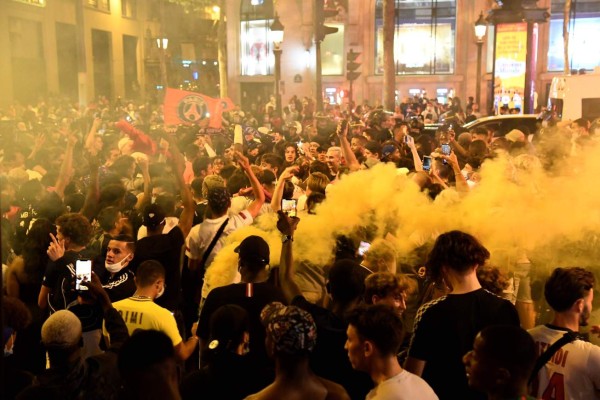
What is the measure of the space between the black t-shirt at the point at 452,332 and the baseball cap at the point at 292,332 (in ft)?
2.50

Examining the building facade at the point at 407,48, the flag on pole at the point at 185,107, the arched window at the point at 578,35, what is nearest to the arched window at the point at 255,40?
the building facade at the point at 407,48

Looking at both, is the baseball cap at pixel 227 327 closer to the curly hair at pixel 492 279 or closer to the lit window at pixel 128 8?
the curly hair at pixel 492 279

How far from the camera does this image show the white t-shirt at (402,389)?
10.5 ft

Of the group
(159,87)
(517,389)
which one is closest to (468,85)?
(159,87)

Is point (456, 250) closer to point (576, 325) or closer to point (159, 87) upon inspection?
point (576, 325)

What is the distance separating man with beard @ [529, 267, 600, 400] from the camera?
142 inches

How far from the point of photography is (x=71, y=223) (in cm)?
534

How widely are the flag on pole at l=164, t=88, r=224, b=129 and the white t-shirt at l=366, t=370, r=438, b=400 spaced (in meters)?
8.79

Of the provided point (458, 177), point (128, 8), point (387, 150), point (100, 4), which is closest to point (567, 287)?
point (458, 177)

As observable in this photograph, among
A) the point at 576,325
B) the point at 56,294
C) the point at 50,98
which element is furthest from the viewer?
the point at 50,98

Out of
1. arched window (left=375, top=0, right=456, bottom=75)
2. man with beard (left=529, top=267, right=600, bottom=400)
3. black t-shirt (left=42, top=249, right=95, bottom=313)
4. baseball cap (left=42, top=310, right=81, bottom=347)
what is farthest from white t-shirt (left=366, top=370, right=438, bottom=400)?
arched window (left=375, top=0, right=456, bottom=75)

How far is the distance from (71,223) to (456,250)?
2.79 metres

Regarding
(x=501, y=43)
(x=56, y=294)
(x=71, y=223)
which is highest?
(x=501, y=43)

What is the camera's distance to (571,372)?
364 centimetres
